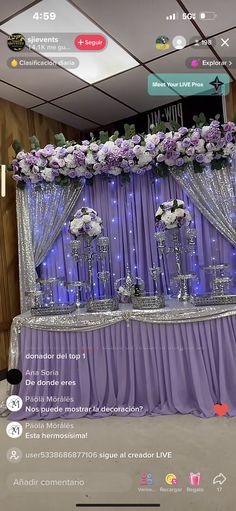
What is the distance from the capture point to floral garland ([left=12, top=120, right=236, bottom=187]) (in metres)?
2.25

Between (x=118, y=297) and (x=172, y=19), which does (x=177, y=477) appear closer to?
(x=172, y=19)

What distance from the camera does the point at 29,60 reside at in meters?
1.00

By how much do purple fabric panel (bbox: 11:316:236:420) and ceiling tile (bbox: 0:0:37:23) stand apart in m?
1.60

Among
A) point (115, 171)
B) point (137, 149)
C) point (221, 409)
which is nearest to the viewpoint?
point (221, 409)

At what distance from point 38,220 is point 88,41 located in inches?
70.1

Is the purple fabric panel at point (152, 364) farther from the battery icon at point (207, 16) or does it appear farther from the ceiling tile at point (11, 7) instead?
the ceiling tile at point (11, 7)

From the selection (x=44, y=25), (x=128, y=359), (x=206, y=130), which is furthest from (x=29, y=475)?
(x=206, y=130)

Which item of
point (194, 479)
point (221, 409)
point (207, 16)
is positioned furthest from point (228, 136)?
point (194, 479)

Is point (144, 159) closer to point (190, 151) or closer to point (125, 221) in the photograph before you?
point (190, 151)

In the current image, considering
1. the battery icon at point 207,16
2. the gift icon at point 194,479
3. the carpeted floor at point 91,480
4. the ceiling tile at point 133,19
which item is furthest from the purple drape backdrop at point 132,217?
the gift icon at point 194,479

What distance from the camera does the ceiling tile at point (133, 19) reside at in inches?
58.0

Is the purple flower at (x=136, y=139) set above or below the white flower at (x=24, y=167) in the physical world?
above

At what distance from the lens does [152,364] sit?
210 centimetres

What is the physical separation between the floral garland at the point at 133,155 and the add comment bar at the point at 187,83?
1231 millimetres
